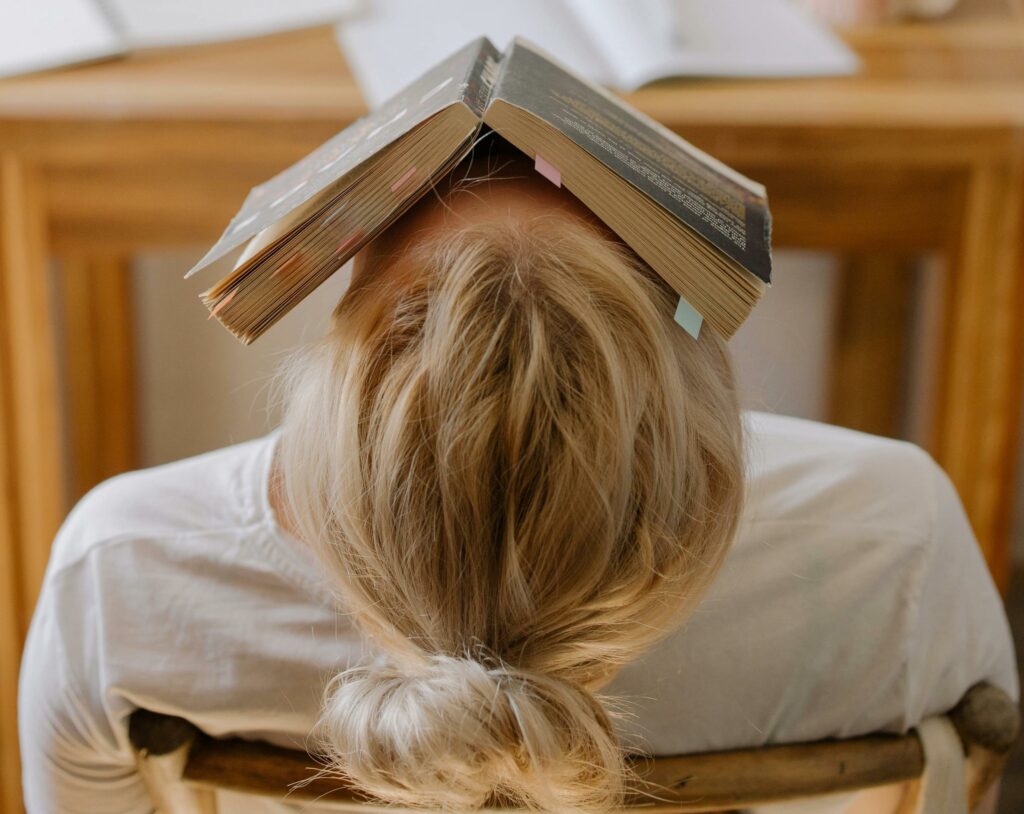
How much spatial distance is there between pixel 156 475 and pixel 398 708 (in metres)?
0.28

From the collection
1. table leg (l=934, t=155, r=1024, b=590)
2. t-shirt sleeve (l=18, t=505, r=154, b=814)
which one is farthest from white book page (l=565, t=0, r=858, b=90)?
t-shirt sleeve (l=18, t=505, r=154, b=814)

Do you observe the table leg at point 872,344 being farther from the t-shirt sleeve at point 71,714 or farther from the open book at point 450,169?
the t-shirt sleeve at point 71,714

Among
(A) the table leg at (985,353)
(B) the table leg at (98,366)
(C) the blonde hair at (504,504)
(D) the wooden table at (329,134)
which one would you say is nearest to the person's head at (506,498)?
(C) the blonde hair at (504,504)

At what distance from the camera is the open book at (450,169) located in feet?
1.70

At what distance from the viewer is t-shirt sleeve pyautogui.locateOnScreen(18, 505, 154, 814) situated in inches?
23.6

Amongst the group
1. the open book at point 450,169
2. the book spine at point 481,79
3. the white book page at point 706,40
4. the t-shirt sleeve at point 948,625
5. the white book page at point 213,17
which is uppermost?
the white book page at point 213,17

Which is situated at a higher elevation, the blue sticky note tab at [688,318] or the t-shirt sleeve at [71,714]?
the blue sticky note tab at [688,318]

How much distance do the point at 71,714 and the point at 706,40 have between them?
37.6 inches

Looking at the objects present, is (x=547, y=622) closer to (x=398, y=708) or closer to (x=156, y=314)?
(x=398, y=708)

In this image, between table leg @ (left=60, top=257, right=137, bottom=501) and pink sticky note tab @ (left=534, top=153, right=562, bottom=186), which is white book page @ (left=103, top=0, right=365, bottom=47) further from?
pink sticky note tab @ (left=534, top=153, right=562, bottom=186)

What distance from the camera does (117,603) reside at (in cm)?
61

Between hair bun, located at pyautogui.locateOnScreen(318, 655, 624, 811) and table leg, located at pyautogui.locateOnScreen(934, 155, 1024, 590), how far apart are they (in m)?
0.91

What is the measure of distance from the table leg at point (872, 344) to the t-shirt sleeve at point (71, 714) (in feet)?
4.45

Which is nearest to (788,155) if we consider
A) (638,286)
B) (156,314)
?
(638,286)
